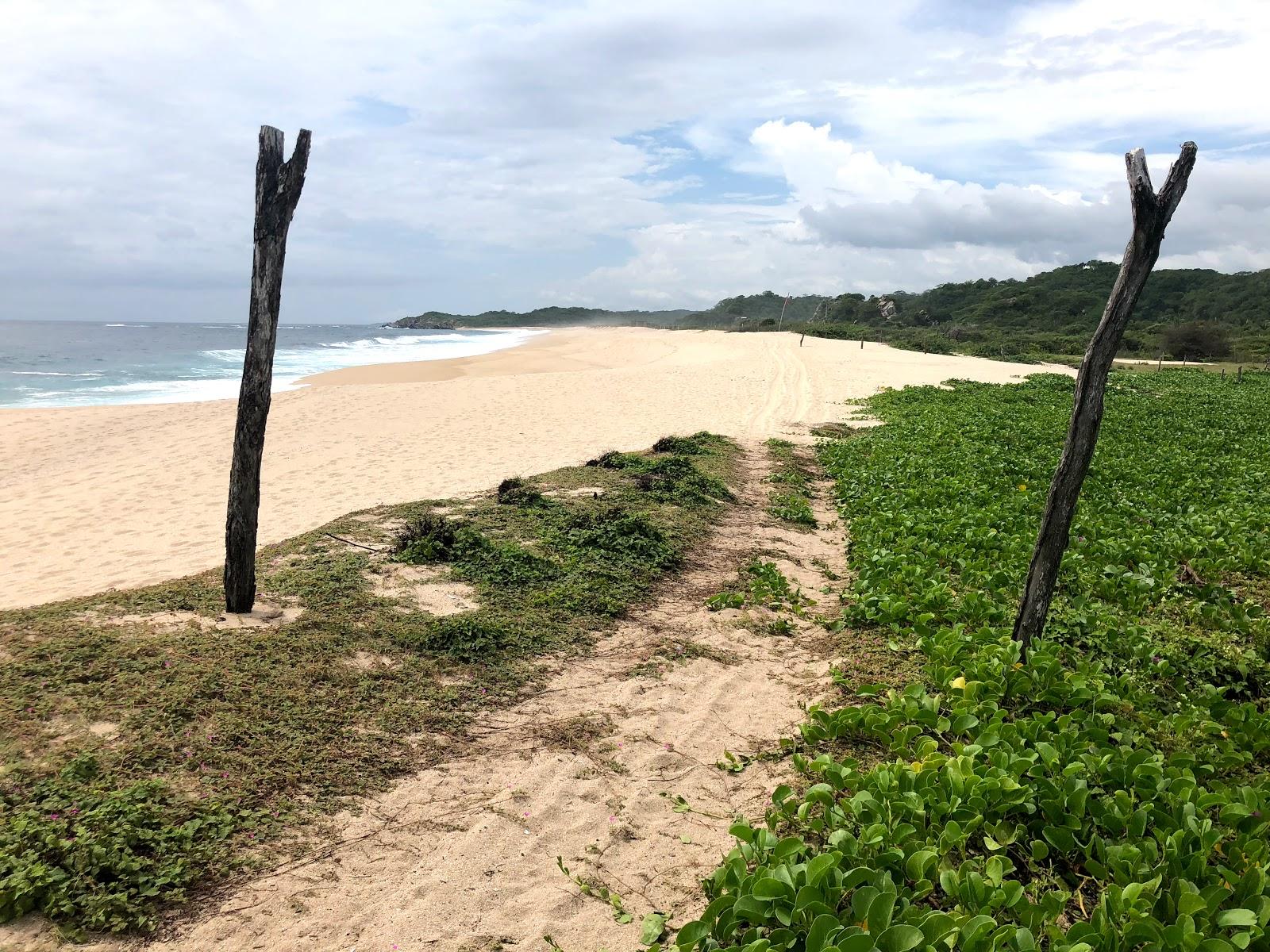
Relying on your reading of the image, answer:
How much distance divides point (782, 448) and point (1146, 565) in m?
9.87

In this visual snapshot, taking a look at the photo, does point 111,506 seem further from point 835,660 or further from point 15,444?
point 835,660

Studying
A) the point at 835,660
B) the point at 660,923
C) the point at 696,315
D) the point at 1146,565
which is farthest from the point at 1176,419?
the point at 696,315

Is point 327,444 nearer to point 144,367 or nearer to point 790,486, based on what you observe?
point 790,486

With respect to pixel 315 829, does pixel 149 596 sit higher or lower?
higher

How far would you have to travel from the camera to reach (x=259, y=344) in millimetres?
5895

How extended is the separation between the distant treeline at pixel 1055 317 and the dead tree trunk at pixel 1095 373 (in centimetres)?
4746

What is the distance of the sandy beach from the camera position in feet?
33.2

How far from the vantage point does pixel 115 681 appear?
16.1 feet

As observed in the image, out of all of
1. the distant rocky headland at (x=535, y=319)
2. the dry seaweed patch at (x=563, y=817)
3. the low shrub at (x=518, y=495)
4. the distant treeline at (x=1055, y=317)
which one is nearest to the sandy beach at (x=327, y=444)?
the low shrub at (x=518, y=495)

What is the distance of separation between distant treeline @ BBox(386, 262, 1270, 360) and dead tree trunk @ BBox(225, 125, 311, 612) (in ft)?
162

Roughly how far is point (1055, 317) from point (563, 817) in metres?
82.5

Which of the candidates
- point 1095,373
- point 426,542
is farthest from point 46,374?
point 1095,373

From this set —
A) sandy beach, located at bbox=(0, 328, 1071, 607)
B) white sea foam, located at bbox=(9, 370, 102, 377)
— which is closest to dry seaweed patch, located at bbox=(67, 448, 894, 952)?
sandy beach, located at bbox=(0, 328, 1071, 607)

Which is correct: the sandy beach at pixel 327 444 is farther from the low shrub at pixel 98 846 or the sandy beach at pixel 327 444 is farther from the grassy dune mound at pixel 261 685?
the low shrub at pixel 98 846
